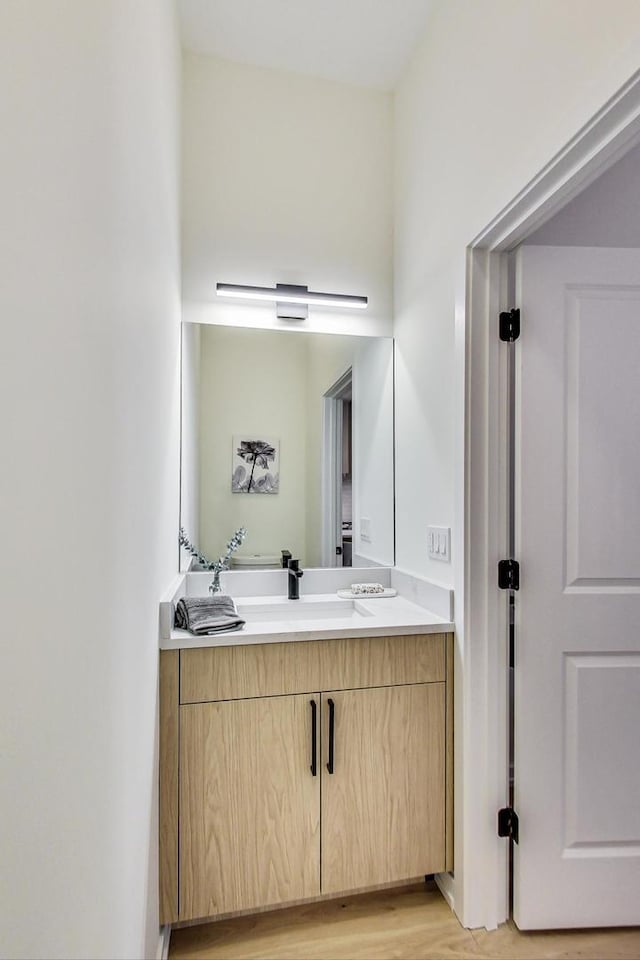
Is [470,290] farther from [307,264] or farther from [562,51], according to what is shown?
[307,264]

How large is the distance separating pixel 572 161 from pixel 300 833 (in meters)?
1.91

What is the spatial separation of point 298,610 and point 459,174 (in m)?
1.60

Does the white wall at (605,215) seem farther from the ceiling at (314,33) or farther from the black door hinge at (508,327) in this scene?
the ceiling at (314,33)

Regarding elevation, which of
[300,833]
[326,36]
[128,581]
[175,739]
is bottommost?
[300,833]

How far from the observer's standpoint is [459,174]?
1.69m

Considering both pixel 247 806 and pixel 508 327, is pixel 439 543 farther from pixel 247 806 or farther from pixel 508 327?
pixel 247 806

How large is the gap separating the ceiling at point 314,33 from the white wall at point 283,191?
0.06 metres

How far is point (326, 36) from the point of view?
6.50ft

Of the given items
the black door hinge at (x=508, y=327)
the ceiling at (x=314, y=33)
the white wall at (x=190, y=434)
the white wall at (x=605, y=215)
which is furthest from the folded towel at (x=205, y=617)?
the ceiling at (x=314, y=33)

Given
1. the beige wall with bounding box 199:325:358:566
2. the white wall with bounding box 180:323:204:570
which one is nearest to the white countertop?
the beige wall with bounding box 199:325:358:566

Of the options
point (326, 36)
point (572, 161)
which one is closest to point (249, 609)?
point (572, 161)

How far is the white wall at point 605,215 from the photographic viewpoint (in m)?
1.67

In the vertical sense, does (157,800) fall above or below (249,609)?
below

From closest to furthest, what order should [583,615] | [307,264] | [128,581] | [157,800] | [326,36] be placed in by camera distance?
[128,581] < [157,800] < [583,615] < [326,36] < [307,264]
